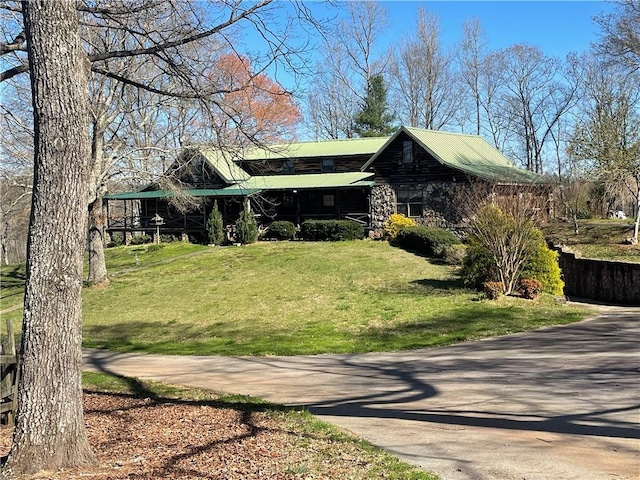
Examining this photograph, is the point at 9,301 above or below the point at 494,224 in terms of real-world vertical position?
below

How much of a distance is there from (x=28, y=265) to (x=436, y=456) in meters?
4.33

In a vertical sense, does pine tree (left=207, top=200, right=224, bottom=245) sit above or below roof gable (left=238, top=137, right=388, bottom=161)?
below

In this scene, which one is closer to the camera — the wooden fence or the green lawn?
the wooden fence

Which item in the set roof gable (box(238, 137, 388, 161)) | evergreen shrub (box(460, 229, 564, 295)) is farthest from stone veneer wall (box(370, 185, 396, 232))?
evergreen shrub (box(460, 229, 564, 295))

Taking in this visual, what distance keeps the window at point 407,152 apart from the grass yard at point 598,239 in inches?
338

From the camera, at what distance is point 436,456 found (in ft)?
19.2

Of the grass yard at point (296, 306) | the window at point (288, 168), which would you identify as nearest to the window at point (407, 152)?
the grass yard at point (296, 306)

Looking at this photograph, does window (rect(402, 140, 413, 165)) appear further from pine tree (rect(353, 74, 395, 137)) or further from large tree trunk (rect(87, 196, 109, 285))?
pine tree (rect(353, 74, 395, 137))

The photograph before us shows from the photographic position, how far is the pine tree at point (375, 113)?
53875mm

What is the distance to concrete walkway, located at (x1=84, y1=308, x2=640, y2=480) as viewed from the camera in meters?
5.74

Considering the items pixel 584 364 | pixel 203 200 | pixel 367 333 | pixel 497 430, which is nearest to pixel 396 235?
pixel 203 200

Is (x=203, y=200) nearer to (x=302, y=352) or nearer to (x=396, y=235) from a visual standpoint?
(x=396, y=235)

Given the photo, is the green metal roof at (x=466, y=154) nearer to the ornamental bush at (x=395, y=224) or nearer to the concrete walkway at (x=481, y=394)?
the ornamental bush at (x=395, y=224)

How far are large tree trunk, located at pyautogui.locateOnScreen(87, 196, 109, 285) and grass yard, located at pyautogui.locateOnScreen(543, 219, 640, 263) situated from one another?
844 inches
